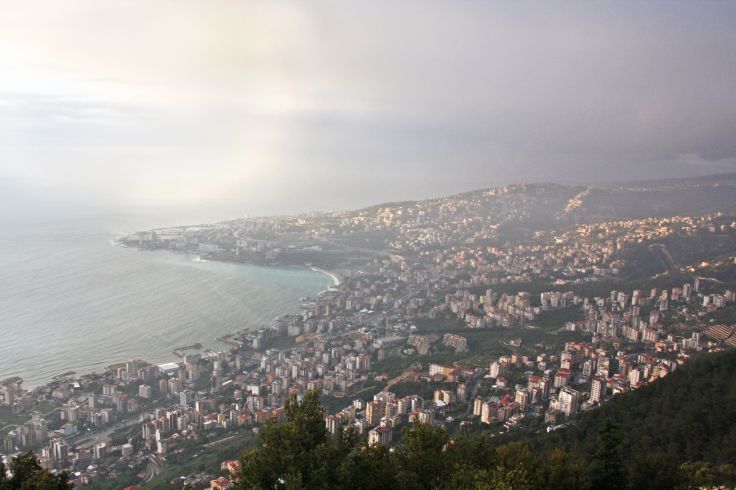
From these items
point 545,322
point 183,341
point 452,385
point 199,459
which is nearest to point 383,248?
point 545,322

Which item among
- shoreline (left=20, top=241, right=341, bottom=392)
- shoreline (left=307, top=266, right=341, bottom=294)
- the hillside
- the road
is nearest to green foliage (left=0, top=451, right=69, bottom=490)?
the hillside

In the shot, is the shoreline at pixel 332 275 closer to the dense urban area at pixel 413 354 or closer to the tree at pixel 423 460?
the dense urban area at pixel 413 354

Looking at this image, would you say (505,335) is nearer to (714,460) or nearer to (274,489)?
(714,460)

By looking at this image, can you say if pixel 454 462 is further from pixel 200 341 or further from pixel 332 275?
pixel 332 275

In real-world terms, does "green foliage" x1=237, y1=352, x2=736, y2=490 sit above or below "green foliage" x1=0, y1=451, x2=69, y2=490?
below

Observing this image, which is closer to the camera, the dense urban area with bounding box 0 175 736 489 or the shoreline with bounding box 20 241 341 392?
the dense urban area with bounding box 0 175 736 489

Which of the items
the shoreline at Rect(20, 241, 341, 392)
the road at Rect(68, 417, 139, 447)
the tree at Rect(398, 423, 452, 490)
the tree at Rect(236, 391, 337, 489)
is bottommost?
the road at Rect(68, 417, 139, 447)

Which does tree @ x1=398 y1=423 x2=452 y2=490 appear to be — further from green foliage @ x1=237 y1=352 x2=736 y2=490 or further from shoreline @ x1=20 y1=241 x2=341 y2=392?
shoreline @ x1=20 y1=241 x2=341 y2=392

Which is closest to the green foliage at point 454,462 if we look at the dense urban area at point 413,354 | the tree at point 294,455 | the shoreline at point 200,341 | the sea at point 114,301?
the tree at point 294,455
